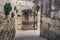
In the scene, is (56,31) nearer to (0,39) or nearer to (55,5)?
(55,5)

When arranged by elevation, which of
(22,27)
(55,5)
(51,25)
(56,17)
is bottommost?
(22,27)

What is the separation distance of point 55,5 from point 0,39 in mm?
2725

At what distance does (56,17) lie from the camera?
5051 millimetres

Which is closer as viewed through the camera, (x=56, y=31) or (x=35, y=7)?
(x=56, y=31)

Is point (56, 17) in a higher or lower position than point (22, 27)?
higher

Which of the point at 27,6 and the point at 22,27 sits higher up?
the point at 27,6

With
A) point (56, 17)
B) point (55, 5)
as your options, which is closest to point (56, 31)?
point (56, 17)

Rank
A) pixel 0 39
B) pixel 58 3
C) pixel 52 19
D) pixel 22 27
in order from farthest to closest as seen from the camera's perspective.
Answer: pixel 22 27
pixel 52 19
pixel 58 3
pixel 0 39

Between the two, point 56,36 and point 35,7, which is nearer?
point 56,36

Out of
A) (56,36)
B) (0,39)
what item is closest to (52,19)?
(56,36)

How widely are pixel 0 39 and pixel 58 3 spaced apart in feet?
8.81

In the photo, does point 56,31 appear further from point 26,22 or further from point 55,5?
point 26,22

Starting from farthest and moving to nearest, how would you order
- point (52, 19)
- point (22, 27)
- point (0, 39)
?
point (22, 27), point (52, 19), point (0, 39)

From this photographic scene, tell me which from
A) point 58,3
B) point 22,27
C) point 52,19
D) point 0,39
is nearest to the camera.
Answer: point 0,39
